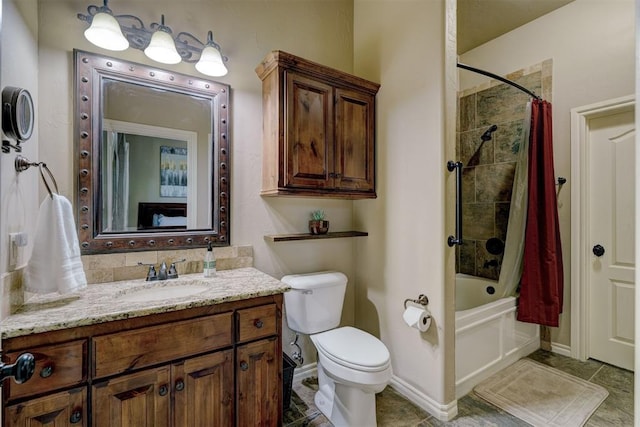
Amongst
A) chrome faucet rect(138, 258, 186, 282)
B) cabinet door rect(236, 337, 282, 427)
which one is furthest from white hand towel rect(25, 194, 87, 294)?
cabinet door rect(236, 337, 282, 427)

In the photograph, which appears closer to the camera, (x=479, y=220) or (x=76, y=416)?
(x=76, y=416)

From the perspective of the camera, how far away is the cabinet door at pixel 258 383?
4.63 feet

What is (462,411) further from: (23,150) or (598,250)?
(23,150)

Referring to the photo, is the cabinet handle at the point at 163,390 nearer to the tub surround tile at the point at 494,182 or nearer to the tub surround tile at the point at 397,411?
the tub surround tile at the point at 397,411

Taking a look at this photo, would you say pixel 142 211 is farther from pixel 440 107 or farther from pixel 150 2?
pixel 440 107

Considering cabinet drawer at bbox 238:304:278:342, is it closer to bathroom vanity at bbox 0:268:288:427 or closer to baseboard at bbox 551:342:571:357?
bathroom vanity at bbox 0:268:288:427

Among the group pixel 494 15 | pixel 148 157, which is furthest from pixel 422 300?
pixel 494 15

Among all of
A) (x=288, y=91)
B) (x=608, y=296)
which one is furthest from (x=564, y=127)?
(x=288, y=91)

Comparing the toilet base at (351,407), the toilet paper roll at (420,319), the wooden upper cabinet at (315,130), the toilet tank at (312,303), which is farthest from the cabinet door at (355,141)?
the toilet base at (351,407)

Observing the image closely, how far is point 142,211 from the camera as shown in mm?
1656

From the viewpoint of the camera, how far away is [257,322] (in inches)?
56.9

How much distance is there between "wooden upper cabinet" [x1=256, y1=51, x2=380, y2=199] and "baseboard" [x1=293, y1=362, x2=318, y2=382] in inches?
50.8

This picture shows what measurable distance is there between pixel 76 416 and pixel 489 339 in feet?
7.92

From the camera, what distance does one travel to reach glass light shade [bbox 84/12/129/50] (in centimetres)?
142
